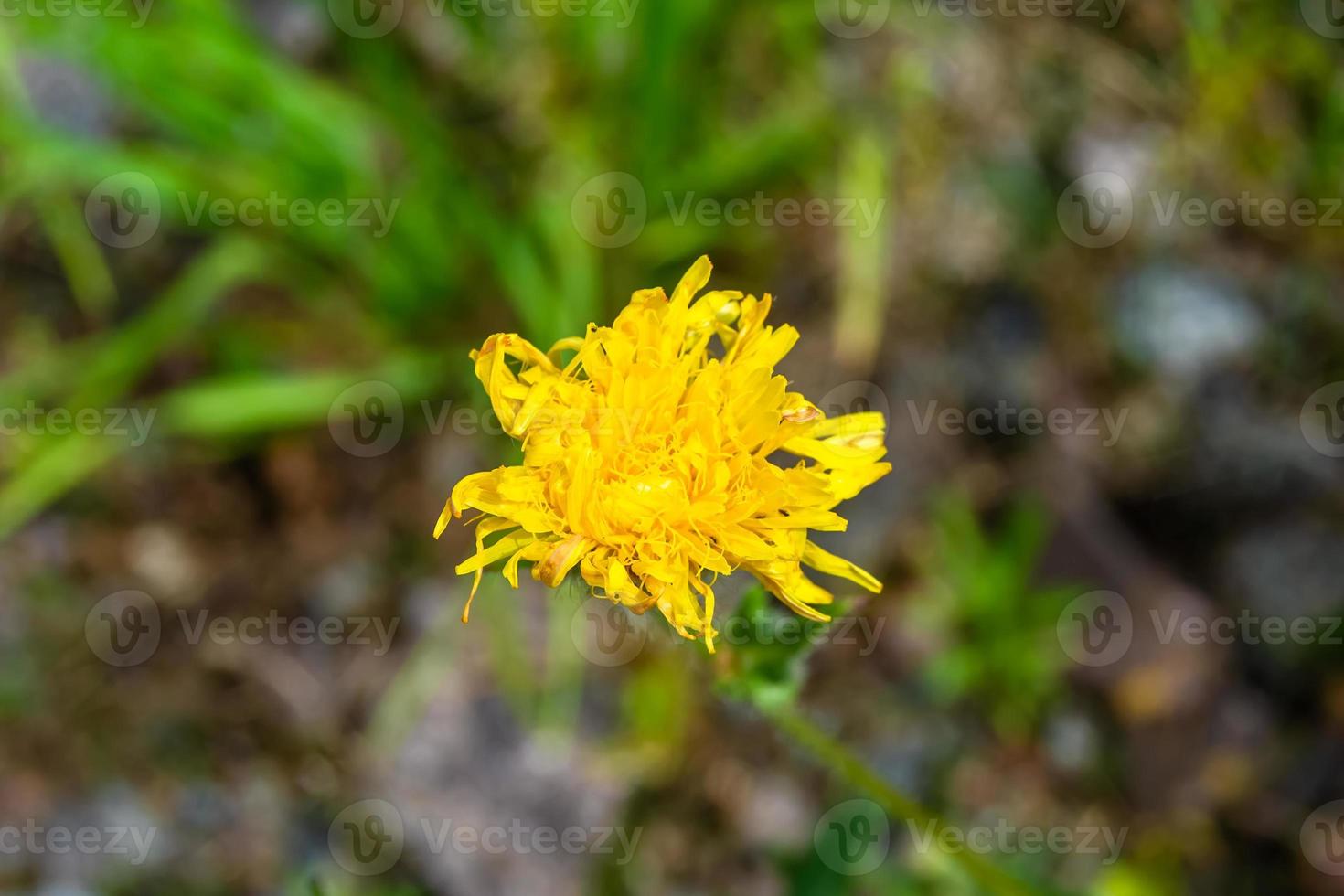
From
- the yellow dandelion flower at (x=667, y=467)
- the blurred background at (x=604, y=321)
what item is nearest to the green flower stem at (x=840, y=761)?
the yellow dandelion flower at (x=667, y=467)

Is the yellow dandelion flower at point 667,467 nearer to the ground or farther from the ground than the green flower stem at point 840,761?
farther from the ground

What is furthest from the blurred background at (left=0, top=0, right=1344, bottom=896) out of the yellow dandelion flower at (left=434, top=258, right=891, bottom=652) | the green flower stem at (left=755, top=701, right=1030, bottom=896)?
the yellow dandelion flower at (left=434, top=258, right=891, bottom=652)

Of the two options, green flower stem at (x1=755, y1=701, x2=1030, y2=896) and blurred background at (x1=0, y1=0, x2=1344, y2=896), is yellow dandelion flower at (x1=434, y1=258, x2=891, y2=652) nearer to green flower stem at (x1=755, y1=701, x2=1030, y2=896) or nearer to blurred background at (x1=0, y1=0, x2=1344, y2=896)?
green flower stem at (x1=755, y1=701, x2=1030, y2=896)

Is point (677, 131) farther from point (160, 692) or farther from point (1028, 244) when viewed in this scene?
point (160, 692)

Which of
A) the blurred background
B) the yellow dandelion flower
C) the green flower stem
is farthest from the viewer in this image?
the blurred background

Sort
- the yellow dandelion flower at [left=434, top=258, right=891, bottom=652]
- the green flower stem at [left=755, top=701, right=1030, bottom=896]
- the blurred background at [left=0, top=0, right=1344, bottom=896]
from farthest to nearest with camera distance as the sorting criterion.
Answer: the blurred background at [left=0, top=0, right=1344, bottom=896] → the green flower stem at [left=755, top=701, right=1030, bottom=896] → the yellow dandelion flower at [left=434, top=258, right=891, bottom=652]

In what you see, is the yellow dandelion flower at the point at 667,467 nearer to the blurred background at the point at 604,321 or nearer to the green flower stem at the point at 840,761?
the green flower stem at the point at 840,761
